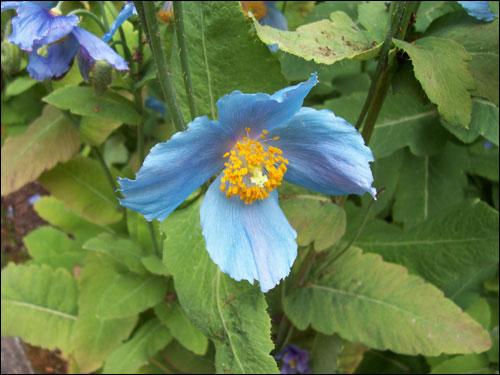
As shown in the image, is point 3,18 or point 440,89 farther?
point 3,18

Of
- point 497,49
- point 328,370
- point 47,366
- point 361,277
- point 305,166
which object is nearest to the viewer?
point 305,166

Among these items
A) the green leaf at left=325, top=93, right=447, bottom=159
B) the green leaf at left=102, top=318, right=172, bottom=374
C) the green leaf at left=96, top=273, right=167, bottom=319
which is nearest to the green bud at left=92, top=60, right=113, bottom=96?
the green leaf at left=96, top=273, right=167, bottom=319

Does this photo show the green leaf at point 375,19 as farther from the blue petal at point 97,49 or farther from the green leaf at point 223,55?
the blue petal at point 97,49

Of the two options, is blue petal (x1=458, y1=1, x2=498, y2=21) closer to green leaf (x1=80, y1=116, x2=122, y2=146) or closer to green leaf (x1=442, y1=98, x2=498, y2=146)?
green leaf (x1=442, y1=98, x2=498, y2=146)

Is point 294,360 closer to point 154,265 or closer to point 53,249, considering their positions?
point 154,265

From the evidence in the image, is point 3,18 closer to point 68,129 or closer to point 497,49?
point 68,129

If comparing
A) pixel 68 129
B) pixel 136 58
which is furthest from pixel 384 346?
pixel 68 129

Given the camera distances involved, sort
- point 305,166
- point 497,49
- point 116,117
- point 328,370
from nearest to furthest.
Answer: point 305,166 < point 497,49 < point 116,117 < point 328,370
